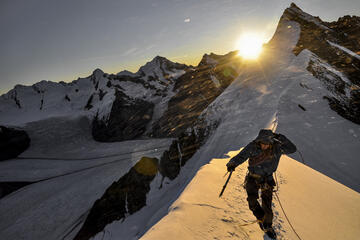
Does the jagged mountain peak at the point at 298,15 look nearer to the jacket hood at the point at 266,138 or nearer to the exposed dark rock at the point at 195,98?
the exposed dark rock at the point at 195,98

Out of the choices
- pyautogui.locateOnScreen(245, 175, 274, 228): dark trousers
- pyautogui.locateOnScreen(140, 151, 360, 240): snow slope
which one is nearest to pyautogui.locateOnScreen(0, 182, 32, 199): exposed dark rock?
pyautogui.locateOnScreen(140, 151, 360, 240): snow slope

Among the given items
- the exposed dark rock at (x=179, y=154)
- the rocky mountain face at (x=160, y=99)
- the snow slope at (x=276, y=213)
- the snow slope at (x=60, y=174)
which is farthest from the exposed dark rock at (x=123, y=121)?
the snow slope at (x=276, y=213)

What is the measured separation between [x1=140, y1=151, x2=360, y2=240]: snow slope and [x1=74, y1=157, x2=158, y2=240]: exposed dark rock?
730 inches

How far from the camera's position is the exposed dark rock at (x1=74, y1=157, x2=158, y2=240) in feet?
73.6

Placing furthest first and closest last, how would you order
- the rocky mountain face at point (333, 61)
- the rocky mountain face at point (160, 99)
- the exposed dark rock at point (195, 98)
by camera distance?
1. the exposed dark rock at point (195, 98)
2. the rocky mountain face at point (160, 99)
3. the rocky mountain face at point (333, 61)

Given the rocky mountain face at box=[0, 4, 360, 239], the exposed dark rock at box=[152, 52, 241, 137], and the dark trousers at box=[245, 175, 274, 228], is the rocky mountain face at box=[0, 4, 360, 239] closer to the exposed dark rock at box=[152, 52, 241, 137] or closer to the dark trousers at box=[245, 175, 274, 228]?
the exposed dark rock at box=[152, 52, 241, 137]

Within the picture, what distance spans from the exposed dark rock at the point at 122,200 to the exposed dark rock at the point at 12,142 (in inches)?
2120

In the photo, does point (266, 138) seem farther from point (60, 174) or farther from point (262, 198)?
point (60, 174)

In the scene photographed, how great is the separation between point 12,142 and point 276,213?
284 feet

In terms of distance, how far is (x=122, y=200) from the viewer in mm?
24766

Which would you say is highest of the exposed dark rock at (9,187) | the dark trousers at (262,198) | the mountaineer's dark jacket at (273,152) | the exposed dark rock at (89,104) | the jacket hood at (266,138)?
the exposed dark rock at (89,104)

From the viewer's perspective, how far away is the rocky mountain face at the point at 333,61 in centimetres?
1388

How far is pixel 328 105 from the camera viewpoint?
13.7 metres

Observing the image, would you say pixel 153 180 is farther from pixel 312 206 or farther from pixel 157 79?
pixel 157 79
